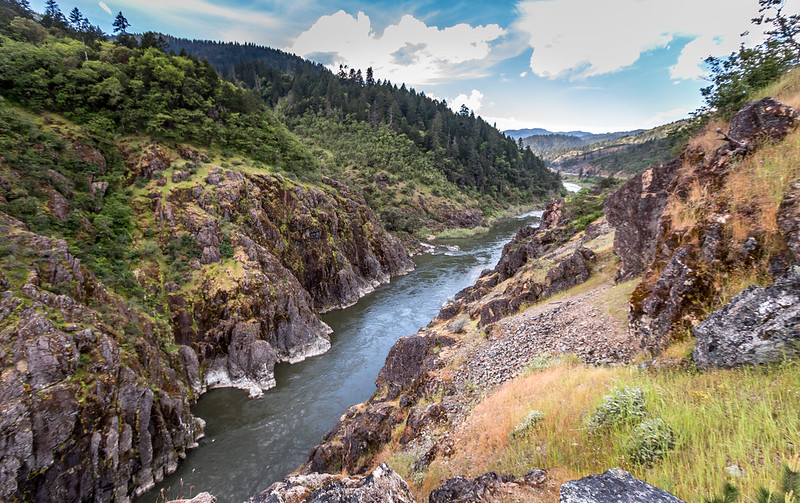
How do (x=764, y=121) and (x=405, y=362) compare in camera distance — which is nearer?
(x=764, y=121)

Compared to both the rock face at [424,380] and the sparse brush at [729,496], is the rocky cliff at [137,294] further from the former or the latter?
the sparse brush at [729,496]

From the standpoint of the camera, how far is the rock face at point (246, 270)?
24.3m

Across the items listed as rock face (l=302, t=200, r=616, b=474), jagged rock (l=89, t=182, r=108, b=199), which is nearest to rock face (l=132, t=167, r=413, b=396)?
jagged rock (l=89, t=182, r=108, b=199)

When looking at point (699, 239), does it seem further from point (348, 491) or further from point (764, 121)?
point (348, 491)

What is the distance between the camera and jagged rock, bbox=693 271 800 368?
4.61 m

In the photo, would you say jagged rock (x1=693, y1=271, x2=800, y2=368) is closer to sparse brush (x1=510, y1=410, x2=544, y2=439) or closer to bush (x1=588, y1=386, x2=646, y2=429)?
bush (x1=588, y1=386, x2=646, y2=429)

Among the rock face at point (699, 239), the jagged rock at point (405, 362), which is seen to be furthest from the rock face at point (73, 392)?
the rock face at point (699, 239)

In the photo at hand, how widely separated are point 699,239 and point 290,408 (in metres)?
22.5

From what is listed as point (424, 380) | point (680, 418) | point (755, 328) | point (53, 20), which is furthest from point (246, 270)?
point (53, 20)

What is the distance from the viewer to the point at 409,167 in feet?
300

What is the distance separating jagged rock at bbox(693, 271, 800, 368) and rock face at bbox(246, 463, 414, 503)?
5.46 metres

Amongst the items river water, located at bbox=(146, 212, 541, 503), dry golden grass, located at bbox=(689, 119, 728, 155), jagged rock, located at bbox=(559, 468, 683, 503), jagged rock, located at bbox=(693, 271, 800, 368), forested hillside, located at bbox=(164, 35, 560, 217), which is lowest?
river water, located at bbox=(146, 212, 541, 503)

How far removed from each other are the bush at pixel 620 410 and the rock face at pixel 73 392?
18984 millimetres

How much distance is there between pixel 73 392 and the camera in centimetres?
1375
